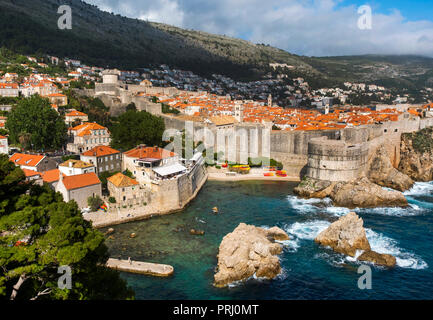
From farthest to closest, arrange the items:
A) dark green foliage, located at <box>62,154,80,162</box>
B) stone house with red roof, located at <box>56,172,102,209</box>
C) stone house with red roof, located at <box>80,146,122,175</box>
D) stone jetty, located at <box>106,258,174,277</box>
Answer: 1. dark green foliage, located at <box>62,154,80,162</box>
2. stone house with red roof, located at <box>80,146,122,175</box>
3. stone house with red roof, located at <box>56,172,102,209</box>
4. stone jetty, located at <box>106,258,174,277</box>

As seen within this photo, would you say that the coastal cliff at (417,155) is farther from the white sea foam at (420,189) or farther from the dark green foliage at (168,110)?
the dark green foliage at (168,110)

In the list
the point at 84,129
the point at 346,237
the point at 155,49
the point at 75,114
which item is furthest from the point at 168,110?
the point at 155,49

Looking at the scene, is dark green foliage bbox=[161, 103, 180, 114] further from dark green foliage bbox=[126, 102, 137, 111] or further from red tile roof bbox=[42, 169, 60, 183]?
red tile roof bbox=[42, 169, 60, 183]

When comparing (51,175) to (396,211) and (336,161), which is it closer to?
(336,161)

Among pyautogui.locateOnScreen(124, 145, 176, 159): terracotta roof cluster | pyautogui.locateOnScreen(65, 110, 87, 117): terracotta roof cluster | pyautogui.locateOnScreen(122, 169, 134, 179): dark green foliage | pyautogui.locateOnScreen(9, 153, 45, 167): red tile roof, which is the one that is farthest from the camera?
pyautogui.locateOnScreen(65, 110, 87, 117): terracotta roof cluster

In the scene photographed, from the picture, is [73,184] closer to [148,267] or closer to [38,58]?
[148,267]

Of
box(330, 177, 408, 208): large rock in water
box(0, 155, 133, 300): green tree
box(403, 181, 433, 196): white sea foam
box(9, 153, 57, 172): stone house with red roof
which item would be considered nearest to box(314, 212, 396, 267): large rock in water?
box(330, 177, 408, 208): large rock in water

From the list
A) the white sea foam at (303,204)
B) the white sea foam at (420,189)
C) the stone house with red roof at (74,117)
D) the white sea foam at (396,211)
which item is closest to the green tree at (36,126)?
the stone house with red roof at (74,117)
